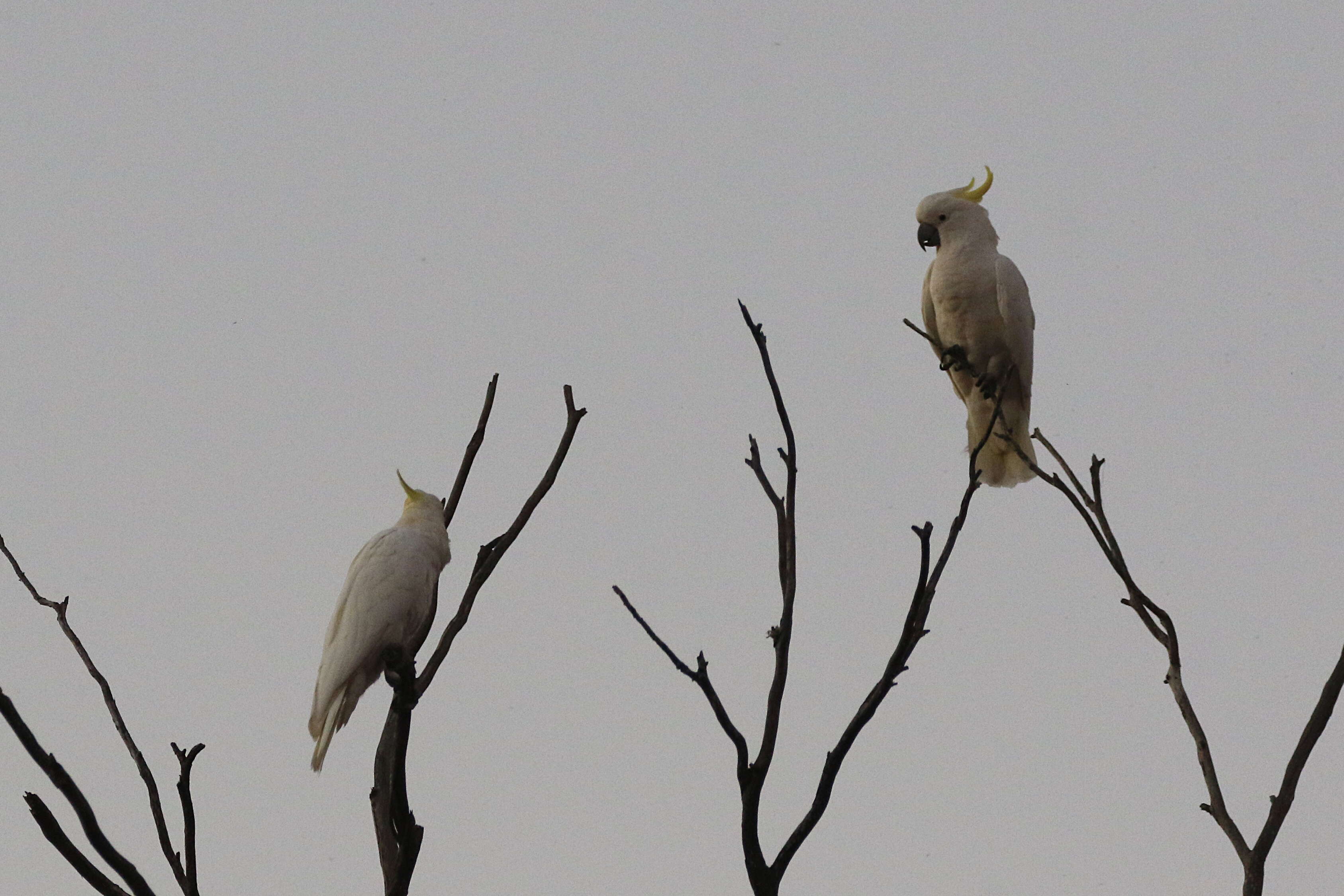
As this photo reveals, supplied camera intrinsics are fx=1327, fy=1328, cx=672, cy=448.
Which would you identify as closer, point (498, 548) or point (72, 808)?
point (72, 808)

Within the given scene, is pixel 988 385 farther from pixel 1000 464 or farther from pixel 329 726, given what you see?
pixel 329 726

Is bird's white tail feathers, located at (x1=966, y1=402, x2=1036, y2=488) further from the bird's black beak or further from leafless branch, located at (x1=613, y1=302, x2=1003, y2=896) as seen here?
leafless branch, located at (x1=613, y1=302, x2=1003, y2=896)

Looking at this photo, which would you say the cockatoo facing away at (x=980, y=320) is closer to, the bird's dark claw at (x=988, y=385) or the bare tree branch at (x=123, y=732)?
the bird's dark claw at (x=988, y=385)

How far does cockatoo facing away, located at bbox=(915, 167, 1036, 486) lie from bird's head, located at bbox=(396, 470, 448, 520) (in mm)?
1814

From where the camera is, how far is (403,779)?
7.32ft

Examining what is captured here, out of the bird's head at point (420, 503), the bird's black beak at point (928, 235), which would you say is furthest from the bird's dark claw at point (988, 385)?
the bird's head at point (420, 503)

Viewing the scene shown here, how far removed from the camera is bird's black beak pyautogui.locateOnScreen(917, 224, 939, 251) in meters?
5.02

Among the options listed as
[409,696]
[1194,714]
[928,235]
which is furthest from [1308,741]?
[928,235]

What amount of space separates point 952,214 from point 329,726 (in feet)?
9.57

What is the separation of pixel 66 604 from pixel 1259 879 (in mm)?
2044

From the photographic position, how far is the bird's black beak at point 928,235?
16.5ft

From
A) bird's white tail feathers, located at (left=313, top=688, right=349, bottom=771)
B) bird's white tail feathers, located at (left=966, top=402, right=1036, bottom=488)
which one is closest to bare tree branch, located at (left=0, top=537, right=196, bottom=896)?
bird's white tail feathers, located at (left=313, top=688, right=349, bottom=771)

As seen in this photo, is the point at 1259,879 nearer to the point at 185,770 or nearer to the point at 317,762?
the point at 185,770

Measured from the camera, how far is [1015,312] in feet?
15.1
